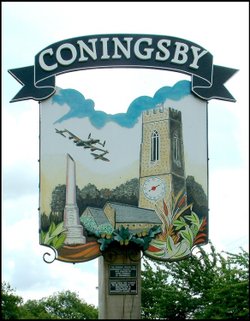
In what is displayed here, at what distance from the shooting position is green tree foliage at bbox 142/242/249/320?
23.0 metres

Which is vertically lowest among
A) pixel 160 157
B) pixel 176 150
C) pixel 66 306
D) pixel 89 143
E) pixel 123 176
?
pixel 66 306

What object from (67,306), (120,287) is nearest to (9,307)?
(120,287)

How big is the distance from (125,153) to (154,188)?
3.62 feet

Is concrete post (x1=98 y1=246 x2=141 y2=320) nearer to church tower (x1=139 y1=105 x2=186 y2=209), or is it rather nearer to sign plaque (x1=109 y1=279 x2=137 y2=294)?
sign plaque (x1=109 y1=279 x2=137 y2=294)

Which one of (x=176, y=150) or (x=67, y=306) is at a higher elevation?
(x=176, y=150)

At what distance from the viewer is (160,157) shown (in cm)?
2112

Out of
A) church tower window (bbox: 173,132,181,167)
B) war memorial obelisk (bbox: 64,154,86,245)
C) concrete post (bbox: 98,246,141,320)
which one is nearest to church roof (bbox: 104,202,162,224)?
concrete post (bbox: 98,246,141,320)

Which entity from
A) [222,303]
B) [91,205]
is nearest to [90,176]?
[91,205]

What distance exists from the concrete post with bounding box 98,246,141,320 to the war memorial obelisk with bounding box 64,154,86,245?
0.79m

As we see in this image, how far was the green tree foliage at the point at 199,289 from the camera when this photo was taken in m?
23.0

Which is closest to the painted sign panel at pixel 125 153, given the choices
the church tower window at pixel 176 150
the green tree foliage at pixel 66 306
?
the church tower window at pixel 176 150

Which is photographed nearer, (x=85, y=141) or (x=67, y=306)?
(x=85, y=141)

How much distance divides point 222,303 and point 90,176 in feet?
18.4

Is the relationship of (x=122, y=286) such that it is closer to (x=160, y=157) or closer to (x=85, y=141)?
(x=160, y=157)
